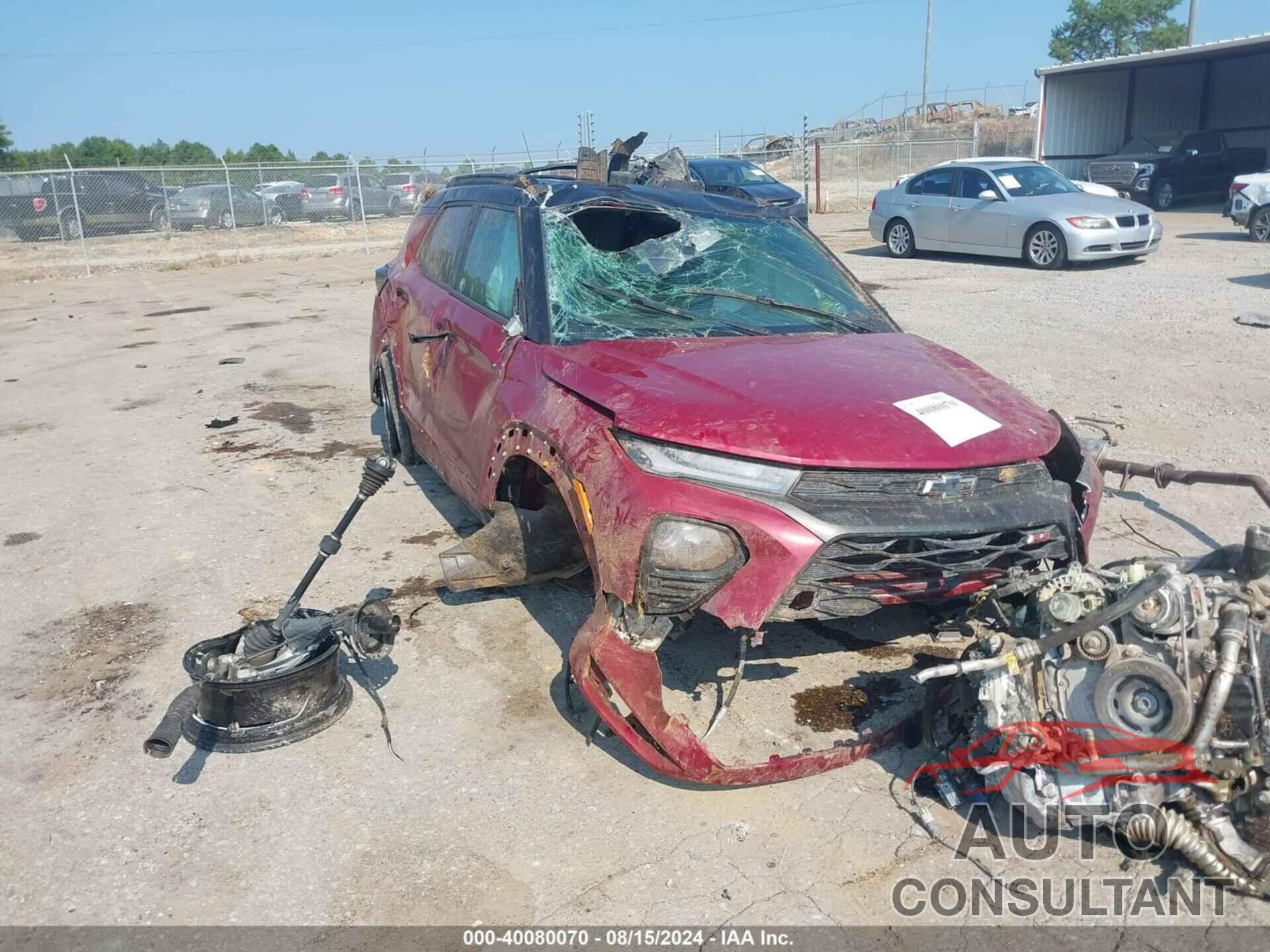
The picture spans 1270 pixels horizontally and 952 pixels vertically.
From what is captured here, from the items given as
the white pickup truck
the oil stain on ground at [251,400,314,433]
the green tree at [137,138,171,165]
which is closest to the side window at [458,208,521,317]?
the oil stain on ground at [251,400,314,433]

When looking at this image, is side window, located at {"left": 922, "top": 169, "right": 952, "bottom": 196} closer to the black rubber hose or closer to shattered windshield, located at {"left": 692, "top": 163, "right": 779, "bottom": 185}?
shattered windshield, located at {"left": 692, "top": 163, "right": 779, "bottom": 185}

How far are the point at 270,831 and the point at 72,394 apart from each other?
7.50 meters

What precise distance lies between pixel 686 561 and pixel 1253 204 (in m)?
17.0

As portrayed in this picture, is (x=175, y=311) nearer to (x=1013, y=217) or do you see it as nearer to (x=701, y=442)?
(x=1013, y=217)

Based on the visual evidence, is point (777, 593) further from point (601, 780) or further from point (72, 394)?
point (72, 394)

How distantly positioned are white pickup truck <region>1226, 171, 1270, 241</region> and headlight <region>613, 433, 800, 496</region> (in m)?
16.6

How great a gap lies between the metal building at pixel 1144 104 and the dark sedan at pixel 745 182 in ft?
44.9

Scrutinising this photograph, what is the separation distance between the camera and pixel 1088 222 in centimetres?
1459

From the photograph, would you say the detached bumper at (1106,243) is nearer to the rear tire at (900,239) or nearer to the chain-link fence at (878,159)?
the rear tire at (900,239)

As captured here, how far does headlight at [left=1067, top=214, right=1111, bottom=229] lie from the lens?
47.7 feet

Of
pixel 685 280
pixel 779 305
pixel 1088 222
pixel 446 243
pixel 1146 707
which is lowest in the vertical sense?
pixel 1146 707

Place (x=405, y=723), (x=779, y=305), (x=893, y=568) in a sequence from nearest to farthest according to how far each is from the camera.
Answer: (x=893, y=568)
(x=405, y=723)
(x=779, y=305)

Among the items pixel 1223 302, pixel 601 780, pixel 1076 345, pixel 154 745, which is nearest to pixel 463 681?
pixel 601 780

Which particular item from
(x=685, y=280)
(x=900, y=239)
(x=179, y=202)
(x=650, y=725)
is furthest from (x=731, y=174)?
(x=650, y=725)
